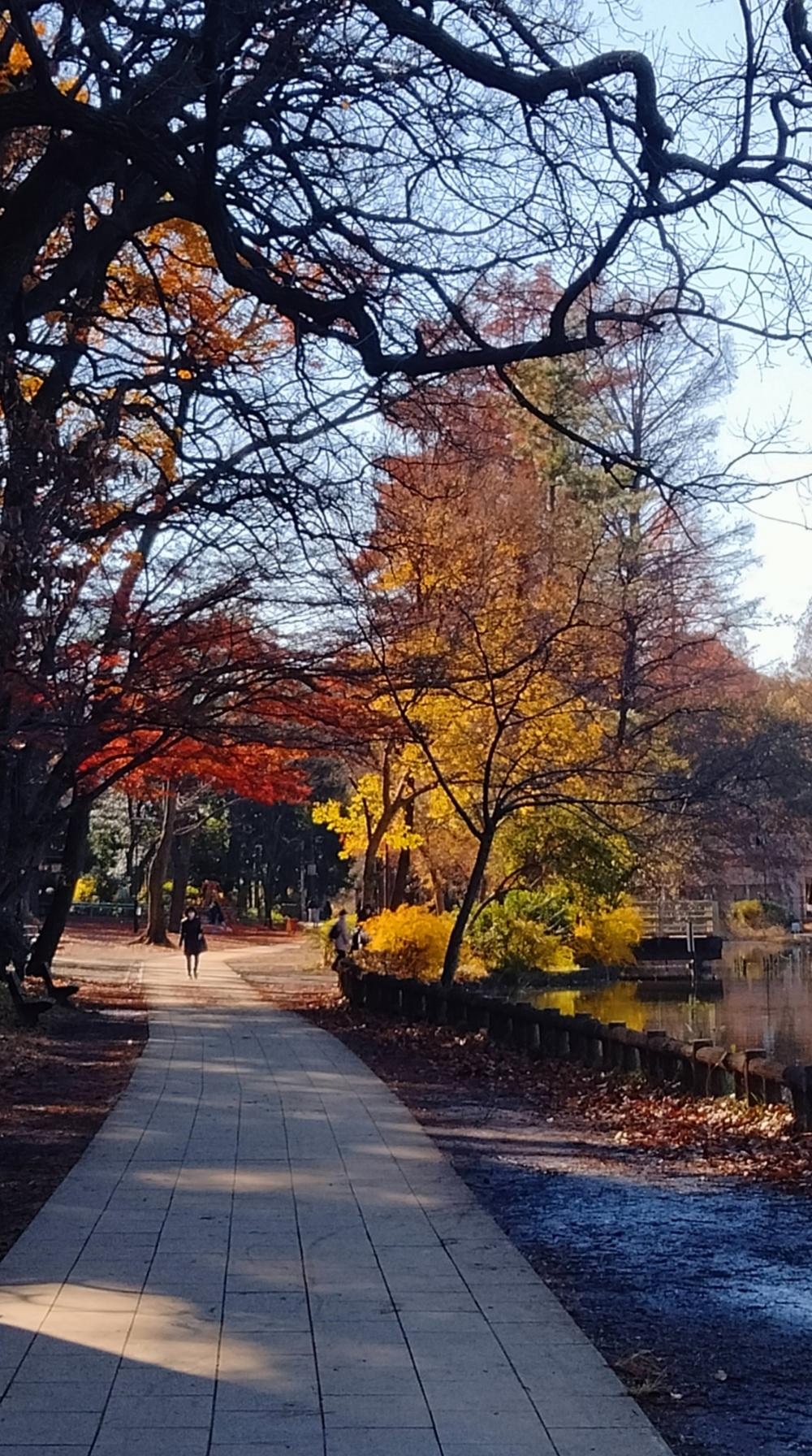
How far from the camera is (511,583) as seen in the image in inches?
858

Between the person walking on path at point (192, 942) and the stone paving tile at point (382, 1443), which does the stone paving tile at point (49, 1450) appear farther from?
the person walking on path at point (192, 942)

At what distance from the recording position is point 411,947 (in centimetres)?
2883

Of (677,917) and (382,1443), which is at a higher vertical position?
(677,917)

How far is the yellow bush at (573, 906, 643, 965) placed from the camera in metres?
37.2

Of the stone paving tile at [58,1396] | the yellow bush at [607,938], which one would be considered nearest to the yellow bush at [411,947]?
the yellow bush at [607,938]

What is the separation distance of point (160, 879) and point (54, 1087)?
33.5 m

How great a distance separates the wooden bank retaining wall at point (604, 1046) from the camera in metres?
10.8

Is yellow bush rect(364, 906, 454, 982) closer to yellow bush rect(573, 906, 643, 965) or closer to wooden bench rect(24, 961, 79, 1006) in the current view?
wooden bench rect(24, 961, 79, 1006)

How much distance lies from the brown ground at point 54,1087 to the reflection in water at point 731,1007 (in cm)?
568

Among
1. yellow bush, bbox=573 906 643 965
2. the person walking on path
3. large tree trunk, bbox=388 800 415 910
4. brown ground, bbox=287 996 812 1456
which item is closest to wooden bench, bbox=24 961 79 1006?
large tree trunk, bbox=388 800 415 910

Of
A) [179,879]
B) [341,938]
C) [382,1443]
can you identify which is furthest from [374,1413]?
[179,879]

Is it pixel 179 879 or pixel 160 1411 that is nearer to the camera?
pixel 160 1411

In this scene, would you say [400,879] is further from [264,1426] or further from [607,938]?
[264,1426]

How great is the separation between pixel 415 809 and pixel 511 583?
9.81 metres
